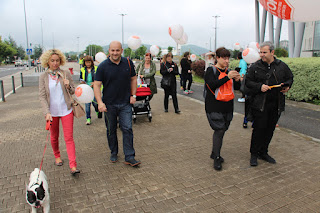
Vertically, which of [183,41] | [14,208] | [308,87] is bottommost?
[14,208]

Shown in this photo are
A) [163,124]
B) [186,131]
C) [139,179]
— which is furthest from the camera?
[163,124]

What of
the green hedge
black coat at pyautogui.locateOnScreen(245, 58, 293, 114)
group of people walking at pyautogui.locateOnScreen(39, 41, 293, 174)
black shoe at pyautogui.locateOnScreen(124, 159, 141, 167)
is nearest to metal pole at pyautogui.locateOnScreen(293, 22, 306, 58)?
the green hedge

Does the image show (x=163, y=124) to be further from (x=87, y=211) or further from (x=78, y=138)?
(x=87, y=211)

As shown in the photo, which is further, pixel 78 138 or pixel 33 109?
pixel 33 109

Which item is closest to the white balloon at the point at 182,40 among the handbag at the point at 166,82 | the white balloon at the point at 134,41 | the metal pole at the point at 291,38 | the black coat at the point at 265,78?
Result: the white balloon at the point at 134,41

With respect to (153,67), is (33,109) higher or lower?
lower

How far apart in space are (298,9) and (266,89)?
399 centimetres

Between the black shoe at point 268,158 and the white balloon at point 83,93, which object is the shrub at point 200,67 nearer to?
the black shoe at point 268,158

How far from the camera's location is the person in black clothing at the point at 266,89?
4023 mm

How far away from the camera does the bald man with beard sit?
156 inches

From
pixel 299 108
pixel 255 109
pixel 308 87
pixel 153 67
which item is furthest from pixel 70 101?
pixel 308 87

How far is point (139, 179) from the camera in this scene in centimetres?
380

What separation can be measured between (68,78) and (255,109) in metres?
3.09

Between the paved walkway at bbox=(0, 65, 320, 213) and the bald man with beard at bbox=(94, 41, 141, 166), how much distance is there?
1.87ft
